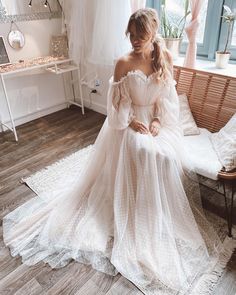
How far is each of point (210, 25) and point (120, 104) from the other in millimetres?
1456

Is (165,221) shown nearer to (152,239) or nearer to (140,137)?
(152,239)

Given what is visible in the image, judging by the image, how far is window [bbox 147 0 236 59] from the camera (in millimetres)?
2262

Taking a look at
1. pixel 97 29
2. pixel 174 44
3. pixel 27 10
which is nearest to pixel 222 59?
pixel 174 44

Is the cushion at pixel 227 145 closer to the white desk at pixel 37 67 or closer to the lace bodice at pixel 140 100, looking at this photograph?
the lace bodice at pixel 140 100

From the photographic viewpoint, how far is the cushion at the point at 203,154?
156 cm

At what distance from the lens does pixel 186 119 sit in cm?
201

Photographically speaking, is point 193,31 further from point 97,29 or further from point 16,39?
point 16,39

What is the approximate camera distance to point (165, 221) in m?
1.49

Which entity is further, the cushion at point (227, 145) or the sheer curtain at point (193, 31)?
the sheer curtain at point (193, 31)

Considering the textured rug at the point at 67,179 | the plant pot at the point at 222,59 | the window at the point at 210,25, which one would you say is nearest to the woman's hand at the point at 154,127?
the textured rug at the point at 67,179

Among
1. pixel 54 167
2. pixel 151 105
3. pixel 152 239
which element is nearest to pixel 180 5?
A: pixel 151 105

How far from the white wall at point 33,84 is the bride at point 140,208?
1.77 m

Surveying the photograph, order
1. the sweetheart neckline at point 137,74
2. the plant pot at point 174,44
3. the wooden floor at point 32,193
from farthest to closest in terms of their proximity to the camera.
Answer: the plant pot at point 174,44 < the sweetheart neckline at point 137,74 < the wooden floor at point 32,193

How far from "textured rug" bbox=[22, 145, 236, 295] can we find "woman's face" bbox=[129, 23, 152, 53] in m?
0.90
